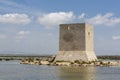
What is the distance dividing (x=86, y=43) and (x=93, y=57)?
2890mm

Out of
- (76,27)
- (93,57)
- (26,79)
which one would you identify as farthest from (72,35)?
(26,79)

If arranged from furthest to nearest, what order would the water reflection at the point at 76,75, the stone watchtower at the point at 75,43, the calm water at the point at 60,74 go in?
1. the stone watchtower at the point at 75,43
2. the calm water at the point at 60,74
3. the water reflection at the point at 76,75

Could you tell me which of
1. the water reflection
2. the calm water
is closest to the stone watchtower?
the calm water

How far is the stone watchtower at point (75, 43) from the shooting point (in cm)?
4544

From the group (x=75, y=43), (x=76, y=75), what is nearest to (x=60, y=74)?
(x=76, y=75)

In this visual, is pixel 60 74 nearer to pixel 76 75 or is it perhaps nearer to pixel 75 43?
pixel 76 75

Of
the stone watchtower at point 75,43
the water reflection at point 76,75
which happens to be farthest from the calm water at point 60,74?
the stone watchtower at point 75,43

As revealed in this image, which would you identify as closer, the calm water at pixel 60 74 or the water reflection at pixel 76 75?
the water reflection at pixel 76 75

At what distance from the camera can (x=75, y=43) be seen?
151 feet

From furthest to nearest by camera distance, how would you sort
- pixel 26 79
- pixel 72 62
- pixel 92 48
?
pixel 92 48 → pixel 72 62 → pixel 26 79

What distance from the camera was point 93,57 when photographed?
47.6m

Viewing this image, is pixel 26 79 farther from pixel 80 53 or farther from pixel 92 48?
pixel 92 48

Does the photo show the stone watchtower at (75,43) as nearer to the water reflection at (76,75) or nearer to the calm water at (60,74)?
the calm water at (60,74)

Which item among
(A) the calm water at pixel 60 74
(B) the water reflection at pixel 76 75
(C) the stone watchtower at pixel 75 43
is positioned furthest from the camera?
(C) the stone watchtower at pixel 75 43
